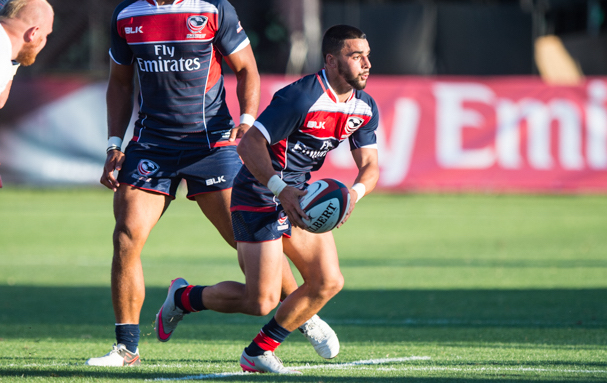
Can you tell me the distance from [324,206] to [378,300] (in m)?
3.85

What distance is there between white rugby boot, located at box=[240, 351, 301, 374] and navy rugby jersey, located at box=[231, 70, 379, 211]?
3.13ft

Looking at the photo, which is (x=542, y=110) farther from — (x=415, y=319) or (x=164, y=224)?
(x=415, y=319)

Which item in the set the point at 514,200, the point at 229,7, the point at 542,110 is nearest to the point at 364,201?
the point at 514,200

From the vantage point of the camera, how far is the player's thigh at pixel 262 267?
5.35 meters

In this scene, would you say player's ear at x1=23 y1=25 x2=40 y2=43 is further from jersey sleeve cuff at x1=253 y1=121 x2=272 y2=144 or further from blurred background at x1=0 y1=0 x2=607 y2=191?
blurred background at x1=0 y1=0 x2=607 y2=191

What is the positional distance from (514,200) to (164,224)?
8.73m

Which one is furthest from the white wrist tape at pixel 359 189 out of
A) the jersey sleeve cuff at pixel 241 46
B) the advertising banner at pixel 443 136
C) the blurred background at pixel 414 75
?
the advertising banner at pixel 443 136

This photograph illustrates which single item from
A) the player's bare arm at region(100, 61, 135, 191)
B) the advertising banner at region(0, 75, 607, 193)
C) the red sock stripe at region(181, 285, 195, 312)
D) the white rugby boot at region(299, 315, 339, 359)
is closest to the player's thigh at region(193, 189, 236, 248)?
the red sock stripe at region(181, 285, 195, 312)

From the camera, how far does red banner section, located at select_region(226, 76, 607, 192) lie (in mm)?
20062

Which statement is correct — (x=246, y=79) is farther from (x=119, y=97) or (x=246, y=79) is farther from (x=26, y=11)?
(x=26, y=11)

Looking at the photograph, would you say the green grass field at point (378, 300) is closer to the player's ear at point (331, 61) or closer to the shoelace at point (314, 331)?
the shoelace at point (314, 331)

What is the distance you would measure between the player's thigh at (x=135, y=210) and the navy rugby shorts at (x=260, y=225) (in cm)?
60

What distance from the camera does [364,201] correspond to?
66.4 feet

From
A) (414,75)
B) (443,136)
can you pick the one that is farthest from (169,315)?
(414,75)
